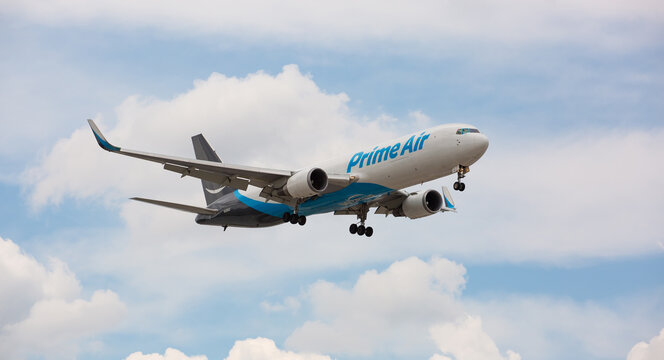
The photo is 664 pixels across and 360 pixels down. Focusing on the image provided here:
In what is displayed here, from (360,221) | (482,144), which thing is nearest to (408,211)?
(360,221)

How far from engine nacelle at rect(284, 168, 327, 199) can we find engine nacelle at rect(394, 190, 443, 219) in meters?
8.82

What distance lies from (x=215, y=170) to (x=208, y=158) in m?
11.3

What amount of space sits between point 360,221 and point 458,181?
33.4 ft

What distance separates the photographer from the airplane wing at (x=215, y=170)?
123 ft

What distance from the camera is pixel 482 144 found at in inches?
1479

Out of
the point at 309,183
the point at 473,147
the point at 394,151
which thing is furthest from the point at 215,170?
the point at 473,147

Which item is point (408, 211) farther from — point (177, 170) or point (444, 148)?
point (177, 170)

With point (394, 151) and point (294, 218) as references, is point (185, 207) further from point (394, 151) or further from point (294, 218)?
point (394, 151)

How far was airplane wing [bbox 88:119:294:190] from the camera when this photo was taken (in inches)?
1471

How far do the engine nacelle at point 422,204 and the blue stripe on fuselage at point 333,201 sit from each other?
17.4 feet

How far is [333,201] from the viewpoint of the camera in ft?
137

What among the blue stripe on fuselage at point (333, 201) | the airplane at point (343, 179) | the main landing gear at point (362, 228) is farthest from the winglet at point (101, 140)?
the main landing gear at point (362, 228)

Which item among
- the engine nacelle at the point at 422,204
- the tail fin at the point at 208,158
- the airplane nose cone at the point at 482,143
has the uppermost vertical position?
the tail fin at the point at 208,158

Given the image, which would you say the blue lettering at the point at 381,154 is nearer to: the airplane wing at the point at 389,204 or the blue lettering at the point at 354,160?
the blue lettering at the point at 354,160
